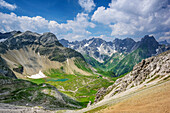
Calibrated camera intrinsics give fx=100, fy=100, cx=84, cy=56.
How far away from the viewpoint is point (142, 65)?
7356 cm

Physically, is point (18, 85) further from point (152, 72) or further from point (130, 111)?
point (152, 72)

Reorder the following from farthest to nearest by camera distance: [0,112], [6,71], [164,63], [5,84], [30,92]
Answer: [6,71]
[5,84]
[30,92]
[164,63]
[0,112]

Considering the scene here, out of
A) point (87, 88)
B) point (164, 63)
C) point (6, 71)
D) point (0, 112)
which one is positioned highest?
point (6, 71)

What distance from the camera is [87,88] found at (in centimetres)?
18288

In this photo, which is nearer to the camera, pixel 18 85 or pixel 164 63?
pixel 164 63

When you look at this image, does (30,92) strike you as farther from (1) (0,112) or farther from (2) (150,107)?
(2) (150,107)

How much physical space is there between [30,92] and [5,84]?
2876cm

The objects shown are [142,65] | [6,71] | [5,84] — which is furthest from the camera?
[6,71]

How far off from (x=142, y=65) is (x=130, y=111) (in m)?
57.1

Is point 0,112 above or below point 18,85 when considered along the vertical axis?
below

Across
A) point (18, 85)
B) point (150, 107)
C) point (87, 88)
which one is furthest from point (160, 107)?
point (87, 88)

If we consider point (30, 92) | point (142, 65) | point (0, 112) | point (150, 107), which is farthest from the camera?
point (142, 65)

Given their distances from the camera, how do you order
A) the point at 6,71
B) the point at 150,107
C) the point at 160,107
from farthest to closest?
the point at 6,71 < the point at 150,107 < the point at 160,107

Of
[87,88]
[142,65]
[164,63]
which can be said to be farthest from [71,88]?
[164,63]
